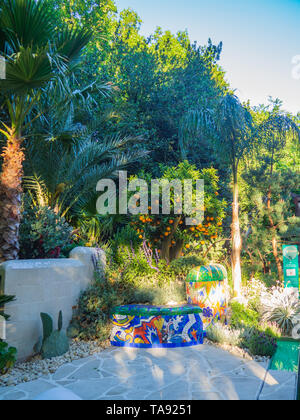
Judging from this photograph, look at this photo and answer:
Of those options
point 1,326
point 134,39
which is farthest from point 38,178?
point 134,39

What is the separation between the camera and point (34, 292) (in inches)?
228

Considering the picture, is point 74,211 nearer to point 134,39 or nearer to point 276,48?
point 276,48

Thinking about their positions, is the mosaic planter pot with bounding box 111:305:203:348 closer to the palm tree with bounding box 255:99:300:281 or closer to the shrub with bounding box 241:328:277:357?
the shrub with bounding box 241:328:277:357

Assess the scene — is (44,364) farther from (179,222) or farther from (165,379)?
(179,222)

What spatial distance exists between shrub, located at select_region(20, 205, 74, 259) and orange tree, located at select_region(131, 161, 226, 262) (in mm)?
2399

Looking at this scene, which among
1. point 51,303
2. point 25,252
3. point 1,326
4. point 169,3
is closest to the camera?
point 1,326

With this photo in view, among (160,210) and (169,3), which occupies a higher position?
(169,3)

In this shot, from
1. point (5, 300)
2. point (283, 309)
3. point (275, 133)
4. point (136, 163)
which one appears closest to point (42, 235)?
point (5, 300)

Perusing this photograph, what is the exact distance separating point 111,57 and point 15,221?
34.1 feet

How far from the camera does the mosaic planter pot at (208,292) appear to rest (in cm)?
707

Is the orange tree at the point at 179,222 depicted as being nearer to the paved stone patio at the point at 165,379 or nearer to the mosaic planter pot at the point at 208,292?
the mosaic planter pot at the point at 208,292

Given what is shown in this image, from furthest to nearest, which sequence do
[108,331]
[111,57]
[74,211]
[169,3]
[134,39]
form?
[134,39] < [111,57] < [169,3] < [74,211] < [108,331]

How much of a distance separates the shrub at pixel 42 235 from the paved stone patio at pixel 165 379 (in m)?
2.22

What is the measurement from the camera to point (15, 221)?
6.20m
